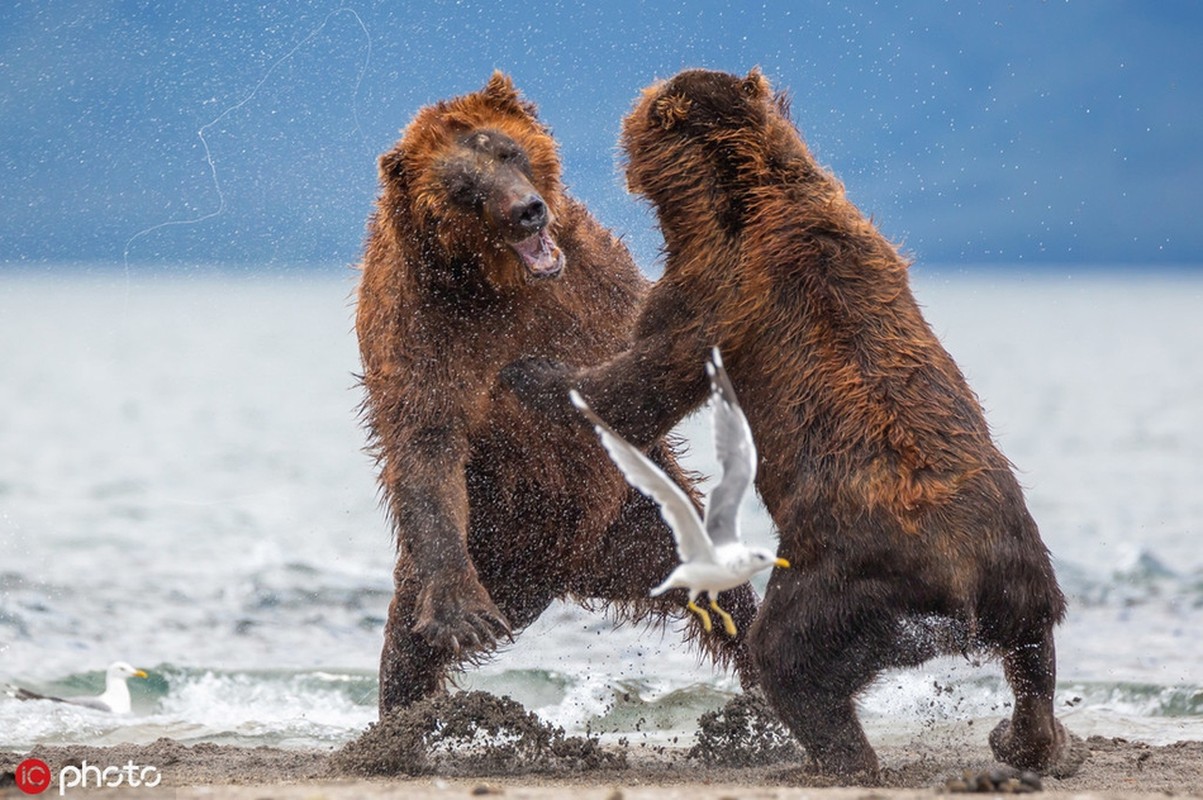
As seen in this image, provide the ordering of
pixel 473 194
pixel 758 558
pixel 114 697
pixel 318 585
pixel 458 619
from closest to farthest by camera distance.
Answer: pixel 758 558
pixel 458 619
pixel 473 194
pixel 114 697
pixel 318 585

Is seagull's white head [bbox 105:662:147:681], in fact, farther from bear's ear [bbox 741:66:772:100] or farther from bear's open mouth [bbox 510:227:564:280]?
bear's ear [bbox 741:66:772:100]

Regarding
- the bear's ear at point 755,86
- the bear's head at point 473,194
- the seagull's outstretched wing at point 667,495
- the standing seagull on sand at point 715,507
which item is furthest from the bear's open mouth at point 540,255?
the seagull's outstretched wing at point 667,495

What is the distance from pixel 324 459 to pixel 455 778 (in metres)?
23.0

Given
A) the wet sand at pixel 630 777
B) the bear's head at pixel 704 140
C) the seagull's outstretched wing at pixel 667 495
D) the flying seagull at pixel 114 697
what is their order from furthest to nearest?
the flying seagull at pixel 114 697
the bear's head at pixel 704 140
the wet sand at pixel 630 777
the seagull's outstretched wing at pixel 667 495

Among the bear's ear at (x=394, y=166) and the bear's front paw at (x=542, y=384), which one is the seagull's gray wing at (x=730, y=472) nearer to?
the bear's front paw at (x=542, y=384)

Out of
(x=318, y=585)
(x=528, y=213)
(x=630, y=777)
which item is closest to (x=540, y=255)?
(x=528, y=213)

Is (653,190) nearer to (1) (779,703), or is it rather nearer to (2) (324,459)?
(1) (779,703)

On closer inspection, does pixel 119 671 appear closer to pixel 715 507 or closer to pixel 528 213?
pixel 528 213

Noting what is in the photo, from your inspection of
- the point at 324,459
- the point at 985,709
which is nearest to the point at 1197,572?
the point at 985,709

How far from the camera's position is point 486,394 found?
715 centimetres

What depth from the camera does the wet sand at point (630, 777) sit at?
5.59 m

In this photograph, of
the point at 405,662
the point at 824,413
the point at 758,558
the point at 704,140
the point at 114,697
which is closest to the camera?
the point at 758,558

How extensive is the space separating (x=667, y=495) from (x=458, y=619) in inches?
63.2

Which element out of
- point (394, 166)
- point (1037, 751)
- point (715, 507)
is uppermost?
point (394, 166)
